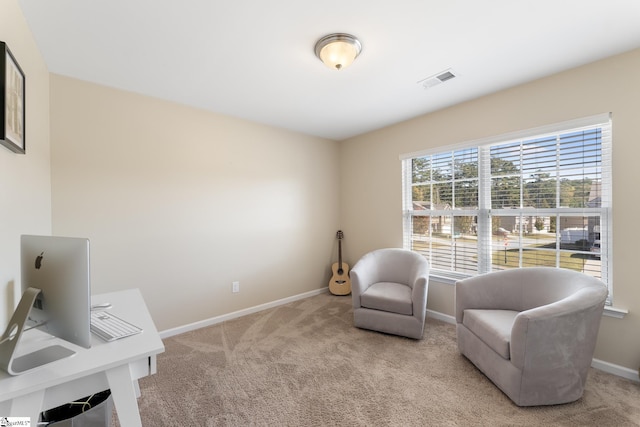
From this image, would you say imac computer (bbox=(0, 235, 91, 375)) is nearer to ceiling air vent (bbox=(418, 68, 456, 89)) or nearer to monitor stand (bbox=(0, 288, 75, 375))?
monitor stand (bbox=(0, 288, 75, 375))

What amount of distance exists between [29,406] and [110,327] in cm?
38

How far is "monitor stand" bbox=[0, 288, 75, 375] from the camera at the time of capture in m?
0.93

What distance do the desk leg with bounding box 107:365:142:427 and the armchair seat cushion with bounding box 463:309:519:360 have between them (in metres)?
2.06

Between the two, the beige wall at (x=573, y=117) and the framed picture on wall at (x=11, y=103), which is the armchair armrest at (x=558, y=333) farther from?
the framed picture on wall at (x=11, y=103)

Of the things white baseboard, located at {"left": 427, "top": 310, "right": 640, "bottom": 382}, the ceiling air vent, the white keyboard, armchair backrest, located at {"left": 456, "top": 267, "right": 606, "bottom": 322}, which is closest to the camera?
the white keyboard

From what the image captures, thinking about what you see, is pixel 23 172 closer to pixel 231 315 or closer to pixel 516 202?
pixel 231 315

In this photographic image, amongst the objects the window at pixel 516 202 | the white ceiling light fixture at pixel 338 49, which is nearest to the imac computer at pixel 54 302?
the white ceiling light fixture at pixel 338 49

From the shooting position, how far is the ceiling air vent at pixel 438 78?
2.25 m

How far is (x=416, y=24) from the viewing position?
1.66 metres

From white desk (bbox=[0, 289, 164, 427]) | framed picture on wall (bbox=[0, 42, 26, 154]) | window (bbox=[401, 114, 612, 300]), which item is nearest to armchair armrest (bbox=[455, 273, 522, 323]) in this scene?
window (bbox=[401, 114, 612, 300])

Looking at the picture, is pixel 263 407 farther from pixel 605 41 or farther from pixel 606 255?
pixel 605 41

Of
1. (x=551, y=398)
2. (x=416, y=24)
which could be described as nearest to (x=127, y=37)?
(x=416, y=24)

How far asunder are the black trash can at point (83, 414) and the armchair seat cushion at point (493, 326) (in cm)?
236

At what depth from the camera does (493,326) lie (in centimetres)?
196
